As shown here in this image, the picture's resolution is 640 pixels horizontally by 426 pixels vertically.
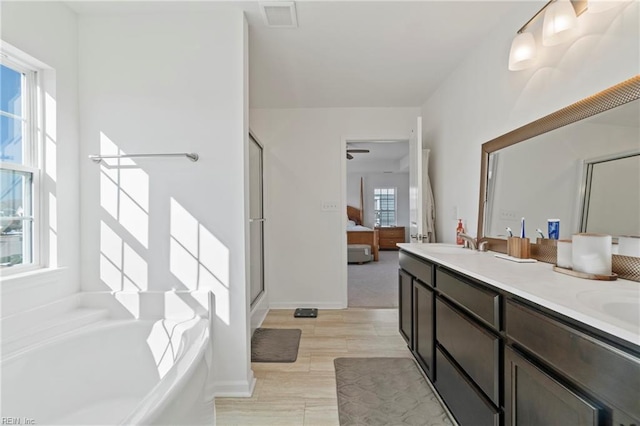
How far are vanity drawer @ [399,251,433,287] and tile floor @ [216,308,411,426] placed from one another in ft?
2.49

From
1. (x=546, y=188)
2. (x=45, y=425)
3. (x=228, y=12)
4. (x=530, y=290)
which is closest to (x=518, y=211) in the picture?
(x=546, y=188)

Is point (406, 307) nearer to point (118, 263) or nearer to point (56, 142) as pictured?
point (118, 263)

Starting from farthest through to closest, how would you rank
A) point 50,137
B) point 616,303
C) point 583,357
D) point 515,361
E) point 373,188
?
1. point 373,188
2. point 50,137
3. point 515,361
4. point 616,303
5. point 583,357

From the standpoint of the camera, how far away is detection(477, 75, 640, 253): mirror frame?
1175 millimetres

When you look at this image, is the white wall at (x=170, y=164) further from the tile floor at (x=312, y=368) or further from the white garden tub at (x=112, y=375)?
the white garden tub at (x=112, y=375)

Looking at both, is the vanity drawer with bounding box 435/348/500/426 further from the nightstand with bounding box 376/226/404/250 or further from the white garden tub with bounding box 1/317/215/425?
the nightstand with bounding box 376/226/404/250

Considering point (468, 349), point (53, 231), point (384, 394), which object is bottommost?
point (384, 394)

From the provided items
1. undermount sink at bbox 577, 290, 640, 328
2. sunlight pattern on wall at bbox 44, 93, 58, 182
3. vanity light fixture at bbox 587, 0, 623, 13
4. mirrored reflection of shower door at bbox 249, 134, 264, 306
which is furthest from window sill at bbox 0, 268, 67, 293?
vanity light fixture at bbox 587, 0, 623, 13

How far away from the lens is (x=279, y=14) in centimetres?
189

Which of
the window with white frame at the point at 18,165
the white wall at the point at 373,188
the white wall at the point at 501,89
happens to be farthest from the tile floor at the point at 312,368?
the white wall at the point at 373,188

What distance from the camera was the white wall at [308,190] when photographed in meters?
3.59

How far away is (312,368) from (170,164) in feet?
5.80

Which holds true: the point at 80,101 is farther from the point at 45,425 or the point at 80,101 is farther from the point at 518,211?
the point at 518,211

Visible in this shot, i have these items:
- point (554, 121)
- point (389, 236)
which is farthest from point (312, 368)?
point (389, 236)
